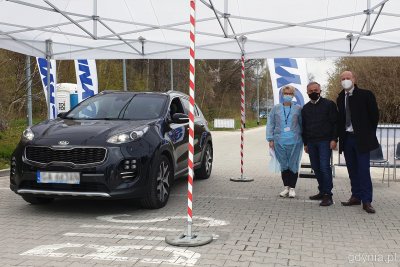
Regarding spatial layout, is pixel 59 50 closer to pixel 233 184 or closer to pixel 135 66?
pixel 233 184

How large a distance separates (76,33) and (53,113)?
3238mm

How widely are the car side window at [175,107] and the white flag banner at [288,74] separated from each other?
3.24 metres

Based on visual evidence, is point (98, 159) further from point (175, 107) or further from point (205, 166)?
point (205, 166)

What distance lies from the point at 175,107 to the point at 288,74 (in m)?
4.14

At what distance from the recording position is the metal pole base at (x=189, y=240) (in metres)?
4.80

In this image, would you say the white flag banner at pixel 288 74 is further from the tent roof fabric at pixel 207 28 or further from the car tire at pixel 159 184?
the car tire at pixel 159 184

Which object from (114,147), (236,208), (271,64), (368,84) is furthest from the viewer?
(368,84)

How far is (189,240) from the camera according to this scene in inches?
192

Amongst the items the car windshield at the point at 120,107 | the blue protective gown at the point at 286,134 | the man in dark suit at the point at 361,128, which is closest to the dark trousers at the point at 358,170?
the man in dark suit at the point at 361,128

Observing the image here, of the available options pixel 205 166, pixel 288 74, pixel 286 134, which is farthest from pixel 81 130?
pixel 288 74

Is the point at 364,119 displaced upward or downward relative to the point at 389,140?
upward

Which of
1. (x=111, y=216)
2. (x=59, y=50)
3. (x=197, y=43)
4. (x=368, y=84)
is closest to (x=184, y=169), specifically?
(x=111, y=216)

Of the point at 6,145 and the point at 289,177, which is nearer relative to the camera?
the point at 289,177

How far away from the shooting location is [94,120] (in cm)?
693
